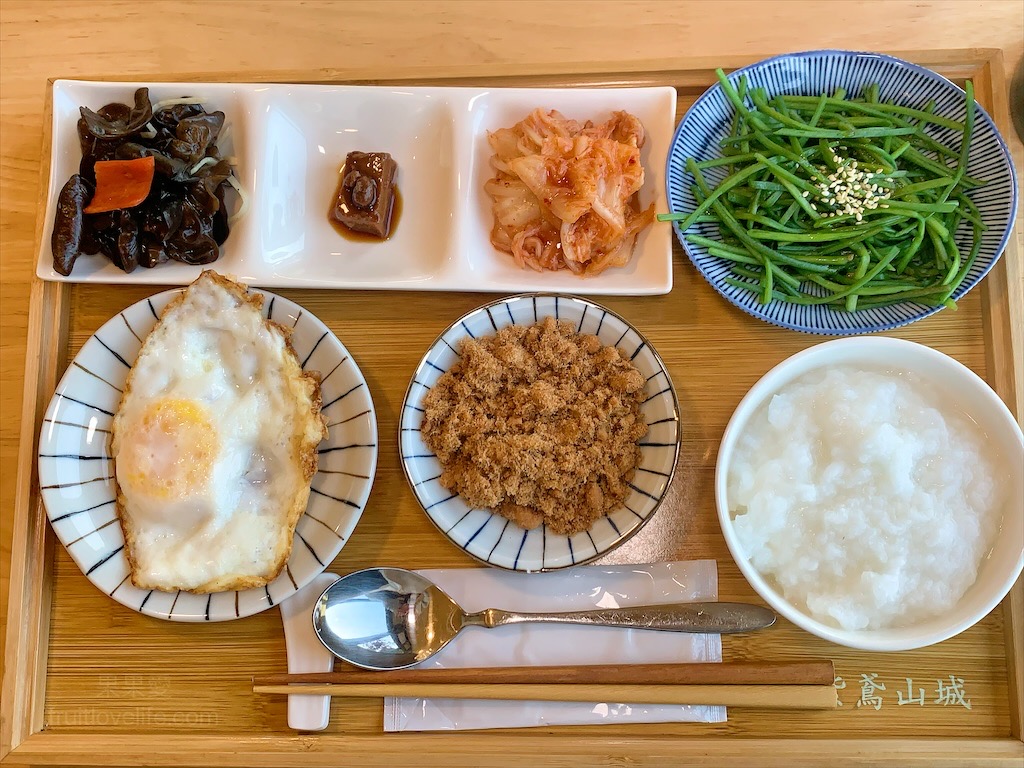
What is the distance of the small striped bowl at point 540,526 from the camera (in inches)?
71.8

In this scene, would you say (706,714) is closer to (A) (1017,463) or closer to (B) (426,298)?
(A) (1017,463)

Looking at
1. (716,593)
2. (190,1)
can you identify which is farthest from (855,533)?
(190,1)

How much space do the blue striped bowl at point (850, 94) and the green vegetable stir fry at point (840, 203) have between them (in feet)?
0.10

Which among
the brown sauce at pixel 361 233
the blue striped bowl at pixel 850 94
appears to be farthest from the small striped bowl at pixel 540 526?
the brown sauce at pixel 361 233

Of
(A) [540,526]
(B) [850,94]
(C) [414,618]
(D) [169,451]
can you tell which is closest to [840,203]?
(B) [850,94]

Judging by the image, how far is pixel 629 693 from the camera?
180 centimetres

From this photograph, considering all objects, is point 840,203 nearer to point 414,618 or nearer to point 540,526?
point 540,526

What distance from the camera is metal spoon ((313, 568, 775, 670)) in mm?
1822

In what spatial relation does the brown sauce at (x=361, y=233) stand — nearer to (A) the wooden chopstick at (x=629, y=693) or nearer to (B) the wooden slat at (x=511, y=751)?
(A) the wooden chopstick at (x=629, y=693)

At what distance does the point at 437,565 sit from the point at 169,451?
786 mm

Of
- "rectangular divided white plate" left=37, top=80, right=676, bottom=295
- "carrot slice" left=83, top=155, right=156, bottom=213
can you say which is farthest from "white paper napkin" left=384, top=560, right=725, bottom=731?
"carrot slice" left=83, top=155, right=156, bottom=213

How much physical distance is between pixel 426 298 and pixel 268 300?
0.45 m

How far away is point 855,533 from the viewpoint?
1712mm

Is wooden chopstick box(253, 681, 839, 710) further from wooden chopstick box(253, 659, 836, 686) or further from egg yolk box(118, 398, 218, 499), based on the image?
egg yolk box(118, 398, 218, 499)
